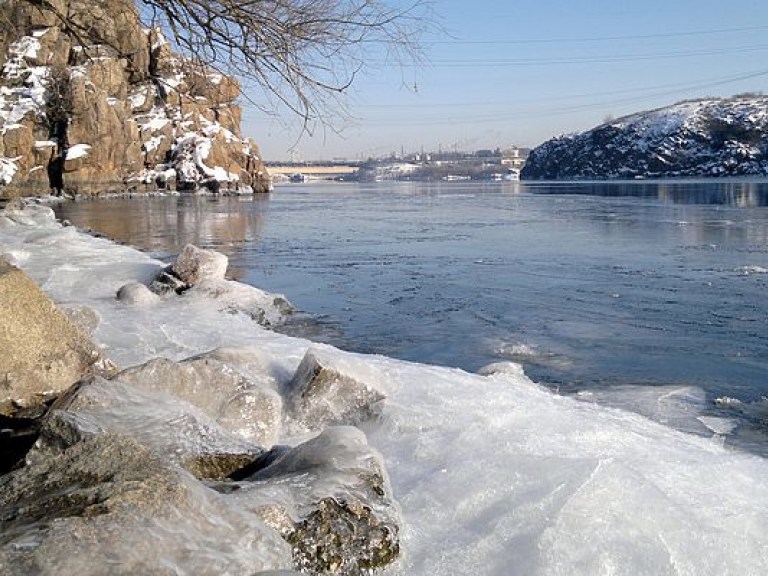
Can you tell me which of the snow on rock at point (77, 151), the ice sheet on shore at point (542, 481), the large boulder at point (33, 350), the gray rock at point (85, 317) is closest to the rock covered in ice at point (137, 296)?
the gray rock at point (85, 317)

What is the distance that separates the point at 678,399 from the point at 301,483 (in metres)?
3.98

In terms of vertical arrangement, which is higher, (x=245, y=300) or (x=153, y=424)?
(x=153, y=424)

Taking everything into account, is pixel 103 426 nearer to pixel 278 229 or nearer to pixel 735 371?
pixel 735 371

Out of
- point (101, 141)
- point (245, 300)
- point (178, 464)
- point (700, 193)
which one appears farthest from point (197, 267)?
point (101, 141)

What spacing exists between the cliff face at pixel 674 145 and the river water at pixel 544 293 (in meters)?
87.9

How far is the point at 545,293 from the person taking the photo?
10383 millimetres

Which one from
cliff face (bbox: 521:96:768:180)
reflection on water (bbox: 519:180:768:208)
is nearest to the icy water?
reflection on water (bbox: 519:180:768:208)

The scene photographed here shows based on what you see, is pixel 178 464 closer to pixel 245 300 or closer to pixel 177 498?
pixel 177 498

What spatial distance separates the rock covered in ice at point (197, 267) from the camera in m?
8.83

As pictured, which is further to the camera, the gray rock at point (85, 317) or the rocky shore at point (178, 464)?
the gray rock at point (85, 317)

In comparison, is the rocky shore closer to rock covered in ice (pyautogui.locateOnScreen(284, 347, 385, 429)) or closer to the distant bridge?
rock covered in ice (pyautogui.locateOnScreen(284, 347, 385, 429))

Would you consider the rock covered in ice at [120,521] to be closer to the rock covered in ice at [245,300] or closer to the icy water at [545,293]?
the icy water at [545,293]

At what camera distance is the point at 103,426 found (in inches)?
110

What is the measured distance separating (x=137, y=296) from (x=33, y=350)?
12.5 ft
